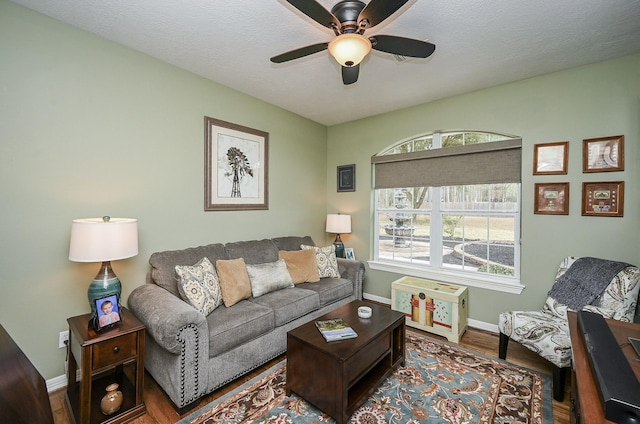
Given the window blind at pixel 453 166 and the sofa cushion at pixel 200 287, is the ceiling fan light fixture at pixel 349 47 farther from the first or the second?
the window blind at pixel 453 166

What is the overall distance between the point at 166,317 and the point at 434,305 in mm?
2484

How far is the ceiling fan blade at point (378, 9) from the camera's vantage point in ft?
4.50

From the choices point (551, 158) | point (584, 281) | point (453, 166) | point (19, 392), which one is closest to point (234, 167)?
point (453, 166)

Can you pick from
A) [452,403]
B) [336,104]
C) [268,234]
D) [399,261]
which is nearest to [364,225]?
[399,261]

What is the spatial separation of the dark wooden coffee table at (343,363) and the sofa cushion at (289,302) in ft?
1.39

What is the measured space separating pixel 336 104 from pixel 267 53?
132 centimetres

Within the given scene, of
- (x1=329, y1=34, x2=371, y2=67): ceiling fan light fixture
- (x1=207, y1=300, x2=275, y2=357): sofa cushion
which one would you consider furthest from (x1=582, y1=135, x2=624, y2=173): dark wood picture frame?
(x1=207, y1=300, x2=275, y2=357): sofa cushion

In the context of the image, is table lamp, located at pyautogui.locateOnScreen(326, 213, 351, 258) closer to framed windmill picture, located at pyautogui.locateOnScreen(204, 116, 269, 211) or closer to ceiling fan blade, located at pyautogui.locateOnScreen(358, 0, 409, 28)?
framed windmill picture, located at pyautogui.locateOnScreen(204, 116, 269, 211)

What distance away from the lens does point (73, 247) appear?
5.90ft

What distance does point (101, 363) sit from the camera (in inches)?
65.3

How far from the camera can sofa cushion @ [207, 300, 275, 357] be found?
198 cm

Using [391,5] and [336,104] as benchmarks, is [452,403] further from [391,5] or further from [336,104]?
[336,104]

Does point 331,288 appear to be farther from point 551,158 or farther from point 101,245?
point 551,158

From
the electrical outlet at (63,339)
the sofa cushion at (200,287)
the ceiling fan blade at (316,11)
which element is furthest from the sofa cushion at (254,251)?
the ceiling fan blade at (316,11)
